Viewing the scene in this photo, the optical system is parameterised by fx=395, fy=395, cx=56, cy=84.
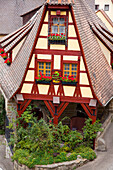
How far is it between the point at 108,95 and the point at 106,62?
8.37ft

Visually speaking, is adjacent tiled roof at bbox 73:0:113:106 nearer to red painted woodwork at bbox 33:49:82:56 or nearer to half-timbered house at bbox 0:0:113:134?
half-timbered house at bbox 0:0:113:134

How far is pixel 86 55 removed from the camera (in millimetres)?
21234

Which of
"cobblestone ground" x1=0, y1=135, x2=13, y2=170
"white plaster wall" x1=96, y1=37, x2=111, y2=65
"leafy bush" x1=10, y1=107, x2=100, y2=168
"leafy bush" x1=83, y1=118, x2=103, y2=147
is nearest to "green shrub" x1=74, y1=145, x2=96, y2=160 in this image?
"leafy bush" x1=10, y1=107, x2=100, y2=168

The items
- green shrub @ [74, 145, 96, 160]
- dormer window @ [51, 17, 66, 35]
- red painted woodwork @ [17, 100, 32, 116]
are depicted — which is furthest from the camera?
red painted woodwork @ [17, 100, 32, 116]

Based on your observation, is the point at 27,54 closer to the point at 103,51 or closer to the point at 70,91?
the point at 70,91

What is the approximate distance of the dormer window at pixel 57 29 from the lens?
2083 centimetres

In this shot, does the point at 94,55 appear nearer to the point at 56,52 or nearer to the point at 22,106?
the point at 56,52

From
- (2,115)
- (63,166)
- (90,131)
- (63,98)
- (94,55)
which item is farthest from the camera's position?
(2,115)

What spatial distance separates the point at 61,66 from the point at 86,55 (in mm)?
1468

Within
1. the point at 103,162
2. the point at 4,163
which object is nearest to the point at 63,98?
the point at 103,162

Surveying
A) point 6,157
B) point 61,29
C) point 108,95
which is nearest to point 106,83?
point 108,95

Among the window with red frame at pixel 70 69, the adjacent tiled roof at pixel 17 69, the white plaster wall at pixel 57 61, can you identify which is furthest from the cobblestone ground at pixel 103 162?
the adjacent tiled roof at pixel 17 69

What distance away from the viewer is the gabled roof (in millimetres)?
21391

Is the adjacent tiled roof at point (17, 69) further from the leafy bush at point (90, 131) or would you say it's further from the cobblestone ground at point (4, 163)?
the leafy bush at point (90, 131)
